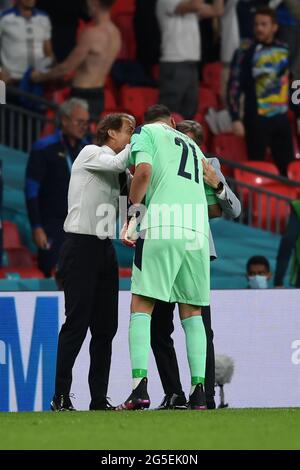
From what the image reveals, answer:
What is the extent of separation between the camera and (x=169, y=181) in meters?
9.20

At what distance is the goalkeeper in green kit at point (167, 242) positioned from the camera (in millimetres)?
9180

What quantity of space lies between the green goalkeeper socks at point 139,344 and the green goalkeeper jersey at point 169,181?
0.55 metres

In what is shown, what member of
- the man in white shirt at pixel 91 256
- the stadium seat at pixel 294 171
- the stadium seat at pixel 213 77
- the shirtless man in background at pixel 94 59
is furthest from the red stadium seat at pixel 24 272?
the man in white shirt at pixel 91 256

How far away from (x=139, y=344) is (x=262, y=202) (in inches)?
271

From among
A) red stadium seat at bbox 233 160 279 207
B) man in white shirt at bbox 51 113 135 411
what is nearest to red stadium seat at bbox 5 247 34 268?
red stadium seat at bbox 233 160 279 207

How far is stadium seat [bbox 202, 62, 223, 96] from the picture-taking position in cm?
1753

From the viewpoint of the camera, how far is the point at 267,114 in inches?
640

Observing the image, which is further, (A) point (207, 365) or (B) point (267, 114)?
(B) point (267, 114)

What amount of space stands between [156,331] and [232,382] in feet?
4.25

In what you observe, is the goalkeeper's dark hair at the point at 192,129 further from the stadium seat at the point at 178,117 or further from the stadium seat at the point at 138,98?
the stadium seat at the point at 138,98

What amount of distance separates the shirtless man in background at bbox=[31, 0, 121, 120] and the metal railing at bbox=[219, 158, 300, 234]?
4.80 ft
